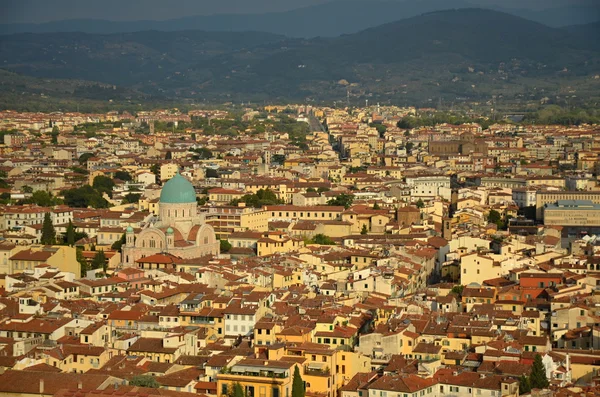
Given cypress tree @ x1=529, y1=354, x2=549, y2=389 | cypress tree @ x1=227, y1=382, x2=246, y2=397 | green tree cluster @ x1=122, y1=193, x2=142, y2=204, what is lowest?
cypress tree @ x1=227, y1=382, x2=246, y2=397

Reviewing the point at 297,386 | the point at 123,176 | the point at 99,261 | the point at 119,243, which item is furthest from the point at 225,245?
the point at 123,176

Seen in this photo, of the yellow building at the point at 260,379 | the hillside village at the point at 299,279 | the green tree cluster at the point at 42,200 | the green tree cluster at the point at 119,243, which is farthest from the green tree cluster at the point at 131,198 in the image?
the yellow building at the point at 260,379

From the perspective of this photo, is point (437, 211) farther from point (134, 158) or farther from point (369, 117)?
point (369, 117)

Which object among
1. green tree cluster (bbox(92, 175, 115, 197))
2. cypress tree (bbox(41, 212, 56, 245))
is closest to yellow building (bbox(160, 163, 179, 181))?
green tree cluster (bbox(92, 175, 115, 197))

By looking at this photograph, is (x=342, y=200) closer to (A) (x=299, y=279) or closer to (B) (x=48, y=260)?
(B) (x=48, y=260)

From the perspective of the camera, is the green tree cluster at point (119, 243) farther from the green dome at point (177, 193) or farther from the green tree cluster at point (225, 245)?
the green tree cluster at point (225, 245)

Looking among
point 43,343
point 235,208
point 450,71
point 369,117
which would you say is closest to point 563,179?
point 235,208

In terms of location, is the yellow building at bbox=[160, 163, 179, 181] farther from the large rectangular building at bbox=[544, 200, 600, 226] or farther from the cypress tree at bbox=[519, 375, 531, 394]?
the cypress tree at bbox=[519, 375, 531, 394]
